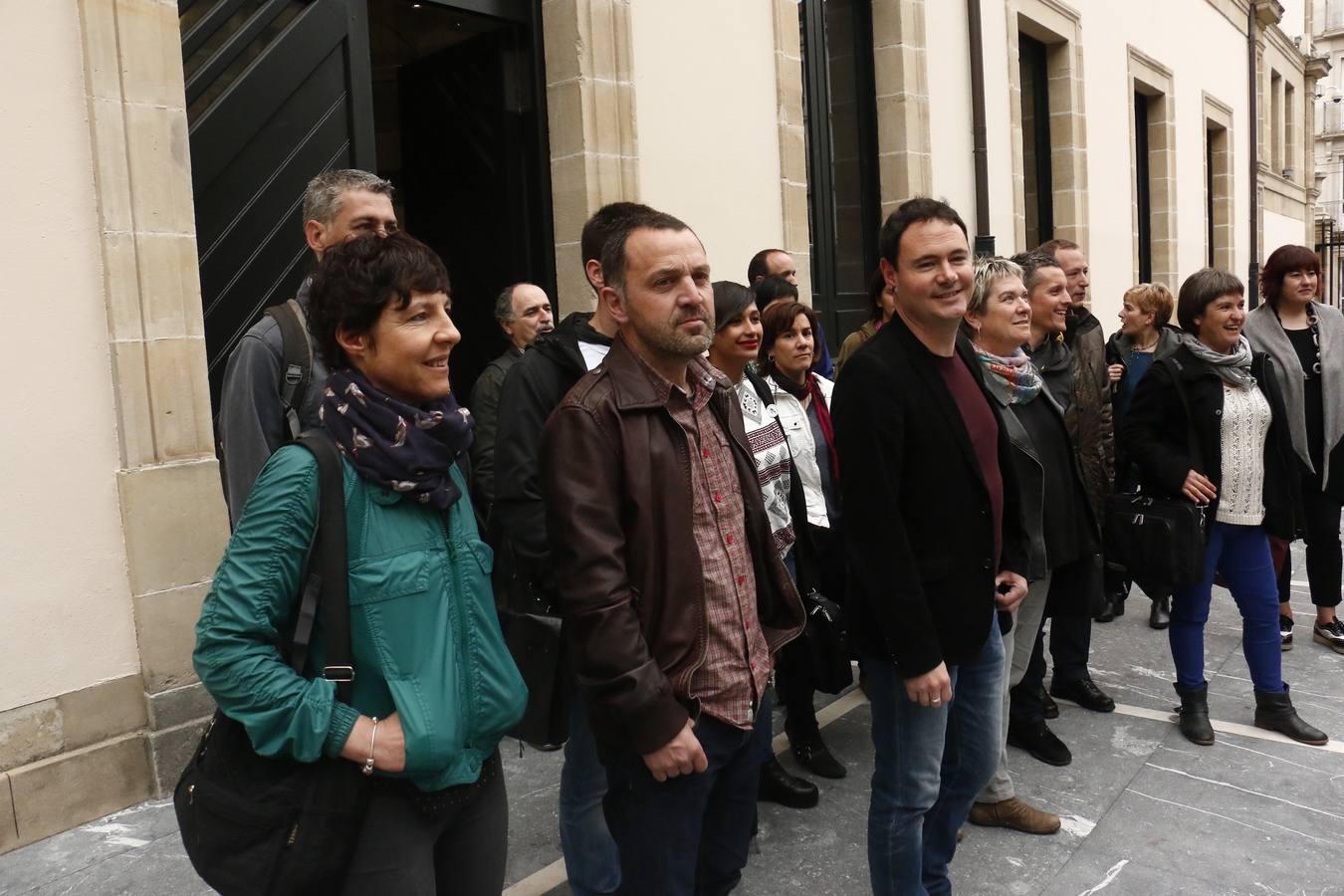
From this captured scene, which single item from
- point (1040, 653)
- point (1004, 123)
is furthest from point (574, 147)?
point (1004, 123)

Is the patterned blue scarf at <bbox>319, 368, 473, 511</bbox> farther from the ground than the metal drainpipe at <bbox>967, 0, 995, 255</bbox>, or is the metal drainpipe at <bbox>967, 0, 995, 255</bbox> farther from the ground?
the metal drainpipe at <bbox>967, 0, 995, 255</bbox>

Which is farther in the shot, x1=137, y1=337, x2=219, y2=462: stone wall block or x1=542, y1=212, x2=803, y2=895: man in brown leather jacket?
x1=137, y1=337, x2=219, y2=462: stone wall block

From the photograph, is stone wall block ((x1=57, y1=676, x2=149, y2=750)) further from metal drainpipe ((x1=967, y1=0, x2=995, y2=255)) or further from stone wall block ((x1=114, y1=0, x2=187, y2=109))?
metal drainpipe ((x1=967, y1=0, x2=995, y2=255))

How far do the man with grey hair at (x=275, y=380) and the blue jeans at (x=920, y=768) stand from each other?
1653mm

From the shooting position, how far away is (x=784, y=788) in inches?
151

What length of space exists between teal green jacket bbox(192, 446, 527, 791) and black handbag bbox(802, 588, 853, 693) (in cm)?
188

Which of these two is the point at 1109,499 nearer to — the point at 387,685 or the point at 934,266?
the point at 934,266

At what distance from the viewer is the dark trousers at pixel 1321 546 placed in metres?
5.41

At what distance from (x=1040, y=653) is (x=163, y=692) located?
11.6 feet

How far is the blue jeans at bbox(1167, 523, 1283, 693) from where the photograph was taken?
4395 mm

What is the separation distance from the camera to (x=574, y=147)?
19.5 ft

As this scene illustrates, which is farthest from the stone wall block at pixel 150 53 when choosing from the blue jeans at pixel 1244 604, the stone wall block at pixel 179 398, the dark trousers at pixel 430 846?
the blue jeans at pixel 1244 604

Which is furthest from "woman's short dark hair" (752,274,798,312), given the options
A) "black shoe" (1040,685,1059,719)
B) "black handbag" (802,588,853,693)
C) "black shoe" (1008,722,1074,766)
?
"black shoe" (1040,685,1059,719)

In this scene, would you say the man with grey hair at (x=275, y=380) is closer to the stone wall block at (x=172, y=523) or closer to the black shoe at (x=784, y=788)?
the stone wall block at (x=172, y=523)
